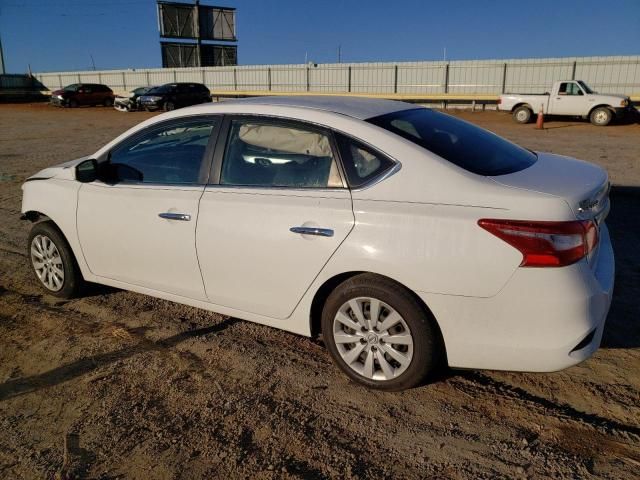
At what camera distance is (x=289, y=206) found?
10.7ft

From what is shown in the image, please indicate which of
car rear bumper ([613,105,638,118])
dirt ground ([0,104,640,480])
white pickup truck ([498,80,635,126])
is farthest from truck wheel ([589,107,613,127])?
dirt ground ([0,104,640,480])

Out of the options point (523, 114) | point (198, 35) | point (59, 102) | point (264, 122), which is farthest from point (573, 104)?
point (198, 35)

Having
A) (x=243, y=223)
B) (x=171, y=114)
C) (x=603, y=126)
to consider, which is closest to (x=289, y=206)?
(x=243, y=223)

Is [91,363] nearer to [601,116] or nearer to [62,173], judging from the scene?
[62,173]

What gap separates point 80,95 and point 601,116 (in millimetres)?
34544

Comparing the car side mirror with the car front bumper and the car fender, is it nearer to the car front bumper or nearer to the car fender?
the car fender

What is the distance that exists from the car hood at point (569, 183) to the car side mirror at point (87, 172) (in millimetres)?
2876

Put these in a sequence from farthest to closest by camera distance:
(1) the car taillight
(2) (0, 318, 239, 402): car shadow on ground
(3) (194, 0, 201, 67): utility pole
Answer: (3) (194, 0, 201, 67): utility pole
(2) (0, 318, 239, 402): car shadow on ground
(1) the car taillight

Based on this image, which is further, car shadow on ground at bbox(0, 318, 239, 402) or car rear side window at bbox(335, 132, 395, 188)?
car shadow on ground at bbox(0, 318, 239, 402)

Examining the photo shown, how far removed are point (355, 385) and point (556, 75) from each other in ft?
96.9

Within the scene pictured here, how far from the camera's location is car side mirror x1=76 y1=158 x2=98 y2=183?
4.12 metres

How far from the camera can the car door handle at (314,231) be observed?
122 inches

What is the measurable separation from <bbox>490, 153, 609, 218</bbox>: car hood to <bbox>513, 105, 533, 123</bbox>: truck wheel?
21.8 metres

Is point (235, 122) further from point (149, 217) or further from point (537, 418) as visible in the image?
point (537, 418)
